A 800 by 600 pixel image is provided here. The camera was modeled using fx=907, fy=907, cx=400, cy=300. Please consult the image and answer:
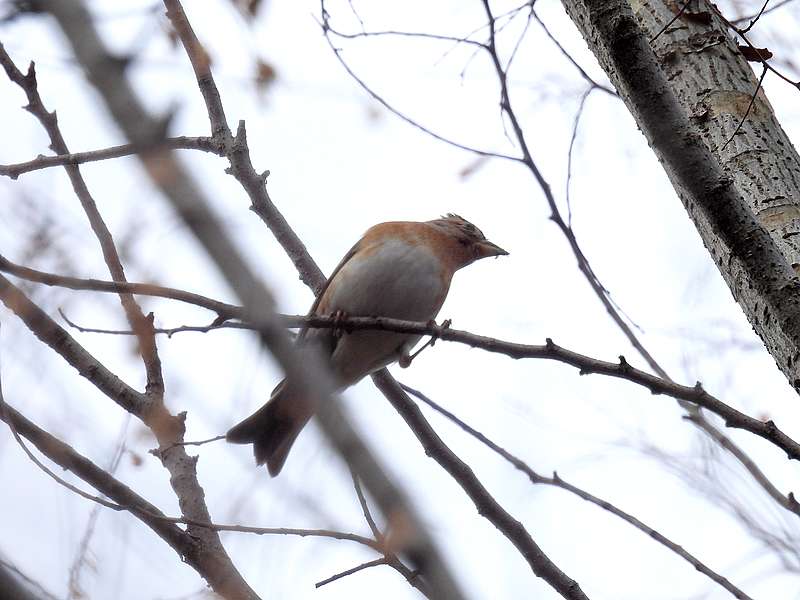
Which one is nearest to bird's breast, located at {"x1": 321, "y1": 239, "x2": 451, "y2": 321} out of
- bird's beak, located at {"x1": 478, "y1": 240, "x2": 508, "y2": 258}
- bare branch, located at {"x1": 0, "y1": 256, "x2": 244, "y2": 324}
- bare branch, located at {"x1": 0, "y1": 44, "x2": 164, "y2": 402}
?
bird's beak, located at {"x1": 478, "y1": 240, "x2": 508, "y2": 258}

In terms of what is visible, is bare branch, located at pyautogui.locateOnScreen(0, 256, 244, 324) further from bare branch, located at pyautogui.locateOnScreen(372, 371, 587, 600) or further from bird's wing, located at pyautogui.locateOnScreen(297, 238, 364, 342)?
bird's wing, located at pyautogui.locateOnScreen(297, 238, 364, 342)

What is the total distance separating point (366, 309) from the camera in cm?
463

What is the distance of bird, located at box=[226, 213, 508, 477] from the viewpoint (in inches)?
178

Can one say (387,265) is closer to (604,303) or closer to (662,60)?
(604,303)

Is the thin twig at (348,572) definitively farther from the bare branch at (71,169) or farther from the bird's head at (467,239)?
the bird's head at (467,239)

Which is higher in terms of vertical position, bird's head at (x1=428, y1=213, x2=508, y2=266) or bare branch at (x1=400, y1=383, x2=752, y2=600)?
bird's head at (x1=428, y1=213, x2=508, y2=266)

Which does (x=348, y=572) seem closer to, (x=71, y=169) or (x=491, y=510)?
(x=491, y=510)

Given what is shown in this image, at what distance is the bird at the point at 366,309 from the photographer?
14.8 ft

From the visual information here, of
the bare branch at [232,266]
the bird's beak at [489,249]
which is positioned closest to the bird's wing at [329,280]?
the bird's beak at [489,249]

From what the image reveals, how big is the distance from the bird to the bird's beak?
1.46ft

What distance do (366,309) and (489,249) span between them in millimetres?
1052

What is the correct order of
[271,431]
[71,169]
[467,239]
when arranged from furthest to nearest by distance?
[467,239] → [271,431] → [71,169]

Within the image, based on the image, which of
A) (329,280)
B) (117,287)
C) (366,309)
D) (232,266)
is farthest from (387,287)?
(232,266)

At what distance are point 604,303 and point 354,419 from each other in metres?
2.46
